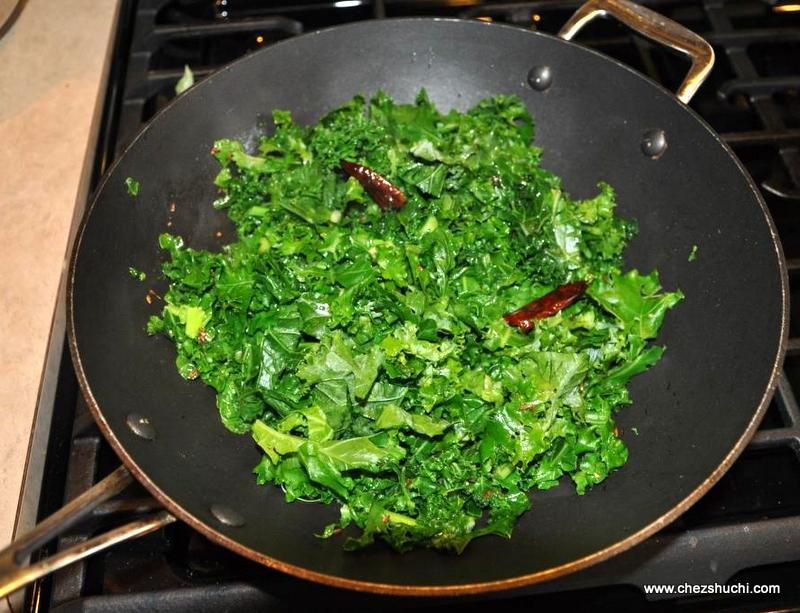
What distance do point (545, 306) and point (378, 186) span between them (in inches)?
27.6

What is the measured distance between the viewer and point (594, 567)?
197cm

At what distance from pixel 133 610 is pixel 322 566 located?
50 cm

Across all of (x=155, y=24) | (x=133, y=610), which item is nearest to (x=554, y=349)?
(x=133, y=610)

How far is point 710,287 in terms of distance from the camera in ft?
7.64

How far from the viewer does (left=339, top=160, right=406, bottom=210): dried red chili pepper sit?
98.0 inches

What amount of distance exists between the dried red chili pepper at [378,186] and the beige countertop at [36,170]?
0.99m

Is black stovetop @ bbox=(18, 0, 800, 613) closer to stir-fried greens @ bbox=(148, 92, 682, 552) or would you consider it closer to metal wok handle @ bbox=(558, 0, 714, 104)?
stir-fried greens @ bbox=(148, 92, 682, 552)

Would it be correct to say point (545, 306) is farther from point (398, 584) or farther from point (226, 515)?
point (226, 515)

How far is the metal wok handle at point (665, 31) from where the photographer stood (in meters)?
2.38

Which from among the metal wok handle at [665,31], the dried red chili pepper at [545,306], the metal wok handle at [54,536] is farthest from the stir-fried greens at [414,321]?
the metal wok handle at [54,536]

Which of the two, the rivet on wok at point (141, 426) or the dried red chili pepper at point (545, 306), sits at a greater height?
the dried red chili pepper at point (545, 306)

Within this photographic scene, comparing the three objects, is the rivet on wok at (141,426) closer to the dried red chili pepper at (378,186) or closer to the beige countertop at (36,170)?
the beige countertop at (36,170)

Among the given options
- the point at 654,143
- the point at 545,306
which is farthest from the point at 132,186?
the point at 654,143

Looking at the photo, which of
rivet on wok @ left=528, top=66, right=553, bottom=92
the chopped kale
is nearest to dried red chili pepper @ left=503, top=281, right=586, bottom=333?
rivet on wok @ left=528, top=66, right=553, bottom=92
